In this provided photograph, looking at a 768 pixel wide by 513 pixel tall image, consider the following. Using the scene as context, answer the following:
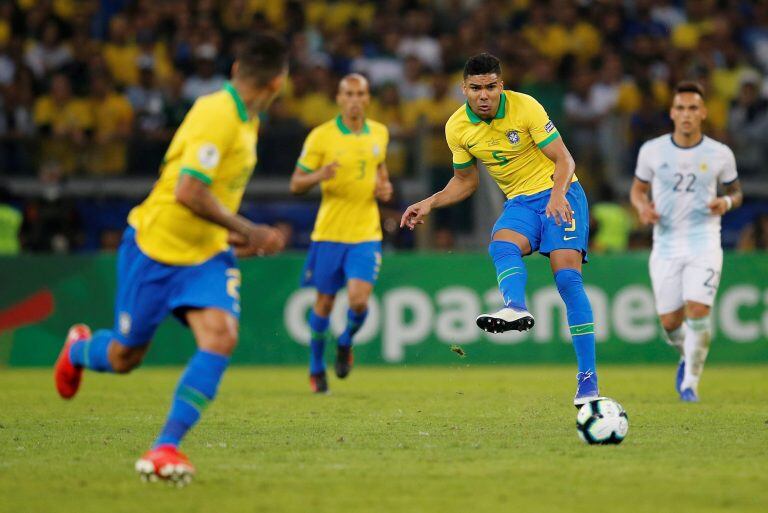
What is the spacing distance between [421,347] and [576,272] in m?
7.80

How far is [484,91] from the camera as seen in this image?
9.13m

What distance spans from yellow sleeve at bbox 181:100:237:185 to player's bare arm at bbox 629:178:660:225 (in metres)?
5.76

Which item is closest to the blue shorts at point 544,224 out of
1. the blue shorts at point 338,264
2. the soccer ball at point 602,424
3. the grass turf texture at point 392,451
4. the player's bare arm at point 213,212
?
the grass turf texture at point 392,451

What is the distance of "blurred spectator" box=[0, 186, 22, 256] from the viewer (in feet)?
56.0

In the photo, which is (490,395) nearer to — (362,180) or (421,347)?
(362,180)

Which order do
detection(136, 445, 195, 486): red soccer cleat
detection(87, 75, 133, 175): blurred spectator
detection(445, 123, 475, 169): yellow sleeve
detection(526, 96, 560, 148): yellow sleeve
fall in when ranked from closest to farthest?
detection(136, 445, 195, 486): red soccer cleat, detection(526, 96, 560, 148): yellow sleeve, detection(445, 123, 475, 169): yellow sleeve, detection(87, 75, 133, 175): blurred spectator

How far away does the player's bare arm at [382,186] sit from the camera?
12922 mm

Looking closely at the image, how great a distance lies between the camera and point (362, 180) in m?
13.1

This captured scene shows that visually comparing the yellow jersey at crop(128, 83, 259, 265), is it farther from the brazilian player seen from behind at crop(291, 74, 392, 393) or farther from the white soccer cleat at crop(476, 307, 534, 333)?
the brazilian player seen from behind at crop(291, 74, 392, 393)

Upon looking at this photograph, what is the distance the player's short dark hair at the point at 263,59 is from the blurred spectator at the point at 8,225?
36.0 ft

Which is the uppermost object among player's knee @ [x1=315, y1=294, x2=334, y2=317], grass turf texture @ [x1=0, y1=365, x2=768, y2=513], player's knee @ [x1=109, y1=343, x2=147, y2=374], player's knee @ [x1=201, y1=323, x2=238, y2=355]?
player's knee @ [x1=201, y1=323, x2=238, y2=355]

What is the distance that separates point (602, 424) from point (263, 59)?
3.00 metres

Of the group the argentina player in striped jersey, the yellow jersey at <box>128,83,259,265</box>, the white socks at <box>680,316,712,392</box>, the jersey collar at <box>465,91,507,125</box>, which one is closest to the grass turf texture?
the white socks at <box>680,316,712,392</box>

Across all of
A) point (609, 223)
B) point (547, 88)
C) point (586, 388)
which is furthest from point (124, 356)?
point (547, 88)
